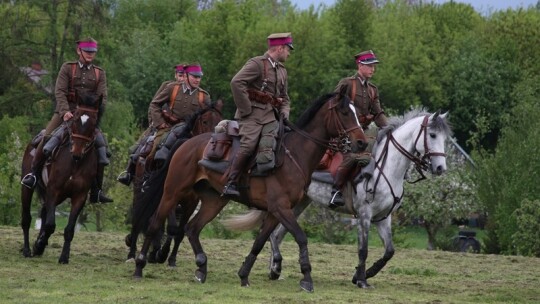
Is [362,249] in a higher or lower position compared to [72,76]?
lower

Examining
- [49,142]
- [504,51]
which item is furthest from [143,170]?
[504,51]

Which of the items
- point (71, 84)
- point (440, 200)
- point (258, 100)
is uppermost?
point (258, 100)

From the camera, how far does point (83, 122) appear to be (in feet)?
62.6

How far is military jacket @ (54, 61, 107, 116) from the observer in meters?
19.8

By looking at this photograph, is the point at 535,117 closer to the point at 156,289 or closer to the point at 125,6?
the point at 156,289

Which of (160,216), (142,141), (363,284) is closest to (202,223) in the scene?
(160,216)

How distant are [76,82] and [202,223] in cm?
387

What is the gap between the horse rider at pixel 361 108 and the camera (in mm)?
18908

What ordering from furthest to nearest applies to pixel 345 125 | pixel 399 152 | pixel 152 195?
pixel 399 152
pixel 152 195
pixel 345 125

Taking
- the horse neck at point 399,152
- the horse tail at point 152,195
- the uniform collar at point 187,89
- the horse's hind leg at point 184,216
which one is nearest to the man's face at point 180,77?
the uniform collar at point 187,89

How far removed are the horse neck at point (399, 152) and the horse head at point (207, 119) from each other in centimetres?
259

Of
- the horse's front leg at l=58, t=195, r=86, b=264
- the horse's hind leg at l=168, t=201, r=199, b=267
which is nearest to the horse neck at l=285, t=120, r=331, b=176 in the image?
the horse's hind leg at l=168, t=201, r=199, b=267

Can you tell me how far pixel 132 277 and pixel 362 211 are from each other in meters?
3.66

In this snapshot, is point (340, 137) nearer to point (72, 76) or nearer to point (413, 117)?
point (413, 117)
